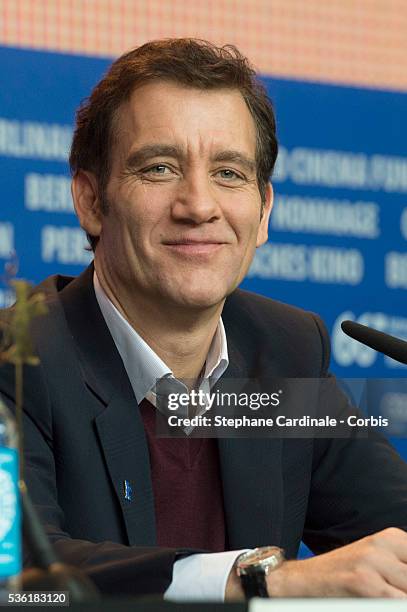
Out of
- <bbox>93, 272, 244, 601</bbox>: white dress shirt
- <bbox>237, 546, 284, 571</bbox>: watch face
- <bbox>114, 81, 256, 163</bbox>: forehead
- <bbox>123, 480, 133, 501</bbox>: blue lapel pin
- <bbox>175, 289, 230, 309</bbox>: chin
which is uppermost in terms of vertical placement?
<bbox>114, 81, 256, 163</bbox>: forehead

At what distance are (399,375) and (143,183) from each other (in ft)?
5.43

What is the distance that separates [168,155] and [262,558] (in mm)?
940

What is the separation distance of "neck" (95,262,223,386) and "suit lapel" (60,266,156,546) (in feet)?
0.30

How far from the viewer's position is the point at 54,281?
8.18 ft

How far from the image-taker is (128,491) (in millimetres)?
2078

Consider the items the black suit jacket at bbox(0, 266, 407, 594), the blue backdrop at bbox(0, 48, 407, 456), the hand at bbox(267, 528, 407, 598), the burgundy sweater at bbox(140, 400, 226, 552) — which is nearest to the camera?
the hand at bbox(267, 528, 407, 598)

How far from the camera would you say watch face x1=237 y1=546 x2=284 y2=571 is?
5.29 feet

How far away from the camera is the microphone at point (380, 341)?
190 cm

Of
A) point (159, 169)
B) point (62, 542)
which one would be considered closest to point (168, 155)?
point (159, 169)

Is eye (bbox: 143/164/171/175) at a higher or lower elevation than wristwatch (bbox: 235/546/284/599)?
higher

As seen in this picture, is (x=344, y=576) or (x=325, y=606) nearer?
(x=325, y=606)

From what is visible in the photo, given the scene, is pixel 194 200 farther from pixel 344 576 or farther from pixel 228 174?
pixel 344 576

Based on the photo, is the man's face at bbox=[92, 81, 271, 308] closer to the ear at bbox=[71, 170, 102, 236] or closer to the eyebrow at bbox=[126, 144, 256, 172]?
the eyebrow at bbox=[126, 144, 256, 172]

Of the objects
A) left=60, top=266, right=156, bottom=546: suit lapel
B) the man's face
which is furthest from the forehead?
left=60, top=266, right=156, bottom=546: suit lapel
